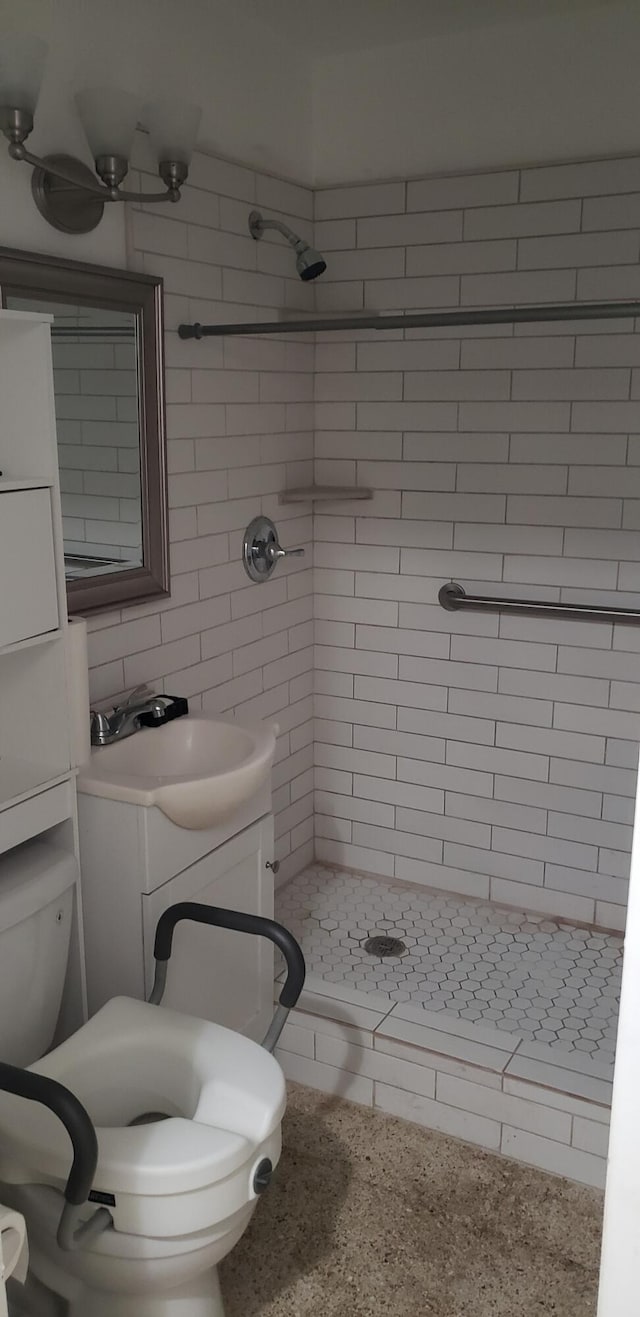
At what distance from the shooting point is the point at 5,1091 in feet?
5.05

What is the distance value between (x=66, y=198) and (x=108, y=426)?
0.46 meters

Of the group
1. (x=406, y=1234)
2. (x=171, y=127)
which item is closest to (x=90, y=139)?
(x=171, y=127)

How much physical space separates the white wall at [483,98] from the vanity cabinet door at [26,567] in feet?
5.54

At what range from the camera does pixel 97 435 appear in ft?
7.13

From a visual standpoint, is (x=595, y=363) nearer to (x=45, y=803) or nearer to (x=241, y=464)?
(x=241, y=464)

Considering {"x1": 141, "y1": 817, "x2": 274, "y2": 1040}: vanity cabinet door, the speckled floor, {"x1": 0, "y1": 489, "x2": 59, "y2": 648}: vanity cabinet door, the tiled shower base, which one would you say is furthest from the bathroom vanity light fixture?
the speckled floor

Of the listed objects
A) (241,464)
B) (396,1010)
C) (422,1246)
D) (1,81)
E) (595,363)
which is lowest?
(422,1246)

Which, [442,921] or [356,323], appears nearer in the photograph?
[356,323]

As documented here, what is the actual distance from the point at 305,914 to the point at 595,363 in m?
1.73

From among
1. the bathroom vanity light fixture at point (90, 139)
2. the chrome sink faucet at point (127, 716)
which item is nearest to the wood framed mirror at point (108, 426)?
the bathroom vanity light fixture at point (90, 139)

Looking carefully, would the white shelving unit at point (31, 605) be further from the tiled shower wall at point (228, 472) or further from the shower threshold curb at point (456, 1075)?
the shower threshold curb at point (456, 1075)

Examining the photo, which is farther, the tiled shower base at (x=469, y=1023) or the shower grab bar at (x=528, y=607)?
the shower grab bar at (x=528, y=607)

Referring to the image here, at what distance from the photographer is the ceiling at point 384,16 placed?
2439 mm

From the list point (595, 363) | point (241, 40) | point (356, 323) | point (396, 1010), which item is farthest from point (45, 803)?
point (241, 40)
